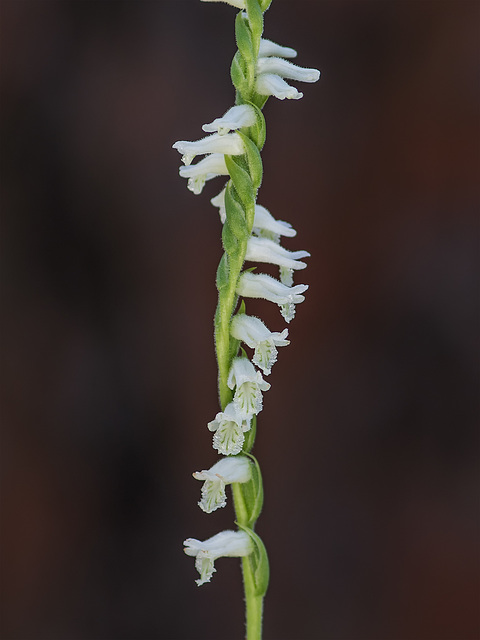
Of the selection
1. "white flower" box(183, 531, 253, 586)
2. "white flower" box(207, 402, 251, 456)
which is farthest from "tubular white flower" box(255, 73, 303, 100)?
"white flower" box(183, 531, 253, 586)

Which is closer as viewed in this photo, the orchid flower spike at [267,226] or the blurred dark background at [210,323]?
the orchid flower spike at [267,226]

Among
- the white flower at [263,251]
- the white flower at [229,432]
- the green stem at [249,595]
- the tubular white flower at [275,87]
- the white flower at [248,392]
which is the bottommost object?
the green stem at [249,595]

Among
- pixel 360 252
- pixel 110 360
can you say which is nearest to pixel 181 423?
pixel 110 360

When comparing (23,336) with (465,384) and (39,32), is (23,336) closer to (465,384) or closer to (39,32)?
(39,32)

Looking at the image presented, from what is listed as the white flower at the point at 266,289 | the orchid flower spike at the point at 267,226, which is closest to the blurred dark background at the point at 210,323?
the orchid flower spike at the point at 267,226

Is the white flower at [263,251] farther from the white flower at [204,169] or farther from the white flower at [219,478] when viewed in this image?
the white flower at [219,478]
